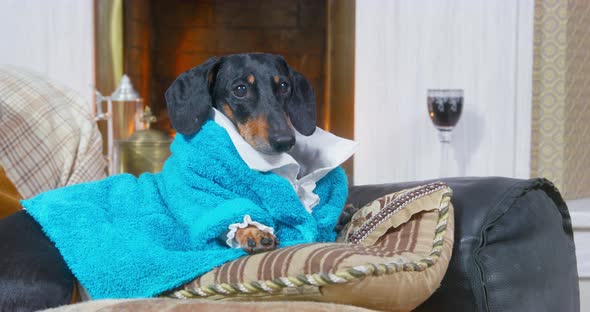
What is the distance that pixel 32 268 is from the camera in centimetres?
107

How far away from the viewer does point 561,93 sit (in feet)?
7.77

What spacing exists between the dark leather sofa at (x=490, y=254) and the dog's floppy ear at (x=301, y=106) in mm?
298

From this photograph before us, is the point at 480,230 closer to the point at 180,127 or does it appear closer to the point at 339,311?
the point at 339,311

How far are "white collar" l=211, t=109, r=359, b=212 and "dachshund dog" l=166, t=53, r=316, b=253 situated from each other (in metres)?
0.02

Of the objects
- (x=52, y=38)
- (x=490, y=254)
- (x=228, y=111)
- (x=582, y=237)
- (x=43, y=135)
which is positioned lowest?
(x=582, y=237)

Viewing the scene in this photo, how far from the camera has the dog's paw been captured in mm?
1063

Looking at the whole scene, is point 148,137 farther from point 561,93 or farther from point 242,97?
point 561,93

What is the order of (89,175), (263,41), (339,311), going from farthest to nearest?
(263,41)
(89,175)
(339,311)

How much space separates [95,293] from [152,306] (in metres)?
0.20

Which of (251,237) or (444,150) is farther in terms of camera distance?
(444,150)

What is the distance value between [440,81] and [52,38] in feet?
4.55

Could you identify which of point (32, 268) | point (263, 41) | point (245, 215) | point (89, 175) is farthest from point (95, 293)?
point (263, 41)

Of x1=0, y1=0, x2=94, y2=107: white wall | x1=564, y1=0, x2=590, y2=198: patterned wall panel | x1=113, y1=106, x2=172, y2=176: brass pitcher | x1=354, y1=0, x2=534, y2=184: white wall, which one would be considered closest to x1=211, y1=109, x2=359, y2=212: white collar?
x1=113, y1=106, x2=172, y2=176: brass pitcher

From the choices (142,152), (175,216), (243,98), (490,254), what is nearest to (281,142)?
(243,98)
